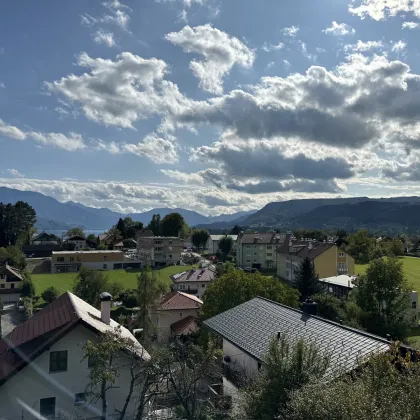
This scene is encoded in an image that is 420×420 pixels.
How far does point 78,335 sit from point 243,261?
8844 cm

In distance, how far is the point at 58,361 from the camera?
18.4 m

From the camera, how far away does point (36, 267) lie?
327 feet

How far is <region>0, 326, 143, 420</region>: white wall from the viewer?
1722 centimetres

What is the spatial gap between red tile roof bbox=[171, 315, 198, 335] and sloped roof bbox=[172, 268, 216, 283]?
67.3 ft

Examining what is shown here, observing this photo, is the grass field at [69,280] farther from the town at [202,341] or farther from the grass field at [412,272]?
the grass field at [412,272]

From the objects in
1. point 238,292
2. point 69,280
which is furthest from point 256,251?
point 238,292

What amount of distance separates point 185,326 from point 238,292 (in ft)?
38.7

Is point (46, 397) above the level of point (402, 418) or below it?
below

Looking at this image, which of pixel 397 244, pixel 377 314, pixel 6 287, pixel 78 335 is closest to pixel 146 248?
pixel 6 287

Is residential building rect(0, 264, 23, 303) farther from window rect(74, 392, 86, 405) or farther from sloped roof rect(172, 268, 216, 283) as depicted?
window rect(74, 392, 86, 405)

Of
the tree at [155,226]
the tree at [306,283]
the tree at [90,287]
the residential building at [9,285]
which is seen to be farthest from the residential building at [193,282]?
the tree at [155,226]

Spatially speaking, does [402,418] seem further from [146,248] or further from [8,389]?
[146,248]

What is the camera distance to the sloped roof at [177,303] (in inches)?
1734

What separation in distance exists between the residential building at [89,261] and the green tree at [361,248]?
5436 centimetres
